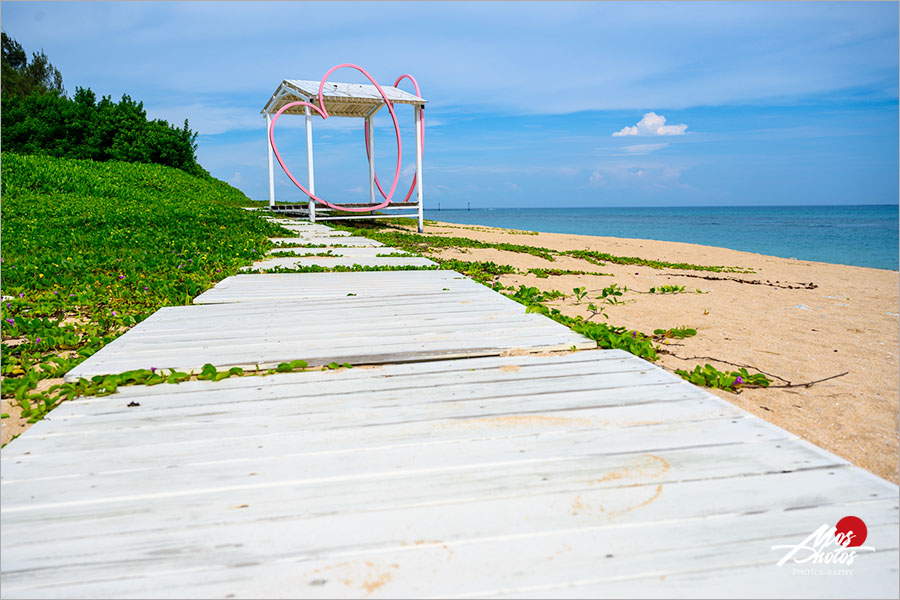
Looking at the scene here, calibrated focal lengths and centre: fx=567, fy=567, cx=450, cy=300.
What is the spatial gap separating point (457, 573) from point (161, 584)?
616 mm

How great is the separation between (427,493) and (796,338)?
387 cm

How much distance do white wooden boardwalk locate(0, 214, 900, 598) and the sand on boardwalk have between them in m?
0.85

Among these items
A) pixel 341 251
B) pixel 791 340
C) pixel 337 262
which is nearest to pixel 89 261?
pixel 337 262

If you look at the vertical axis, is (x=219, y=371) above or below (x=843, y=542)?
above

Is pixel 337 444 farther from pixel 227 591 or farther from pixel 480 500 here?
pixel 227 591

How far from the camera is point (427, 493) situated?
150 cm

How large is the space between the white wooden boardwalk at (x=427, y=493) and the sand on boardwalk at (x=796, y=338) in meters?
0.85

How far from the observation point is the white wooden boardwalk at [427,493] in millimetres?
1201

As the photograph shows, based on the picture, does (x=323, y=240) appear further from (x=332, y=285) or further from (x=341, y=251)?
(x=332, y=285)

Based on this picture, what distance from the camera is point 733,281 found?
26.7ft

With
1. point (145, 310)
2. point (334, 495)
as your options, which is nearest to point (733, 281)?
point (145, 310)

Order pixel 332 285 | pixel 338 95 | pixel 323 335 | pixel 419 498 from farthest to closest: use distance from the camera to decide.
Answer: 1. pixel 338 95
2. pixel 332 285
3. pixel 323 335
4. pixel 419 498

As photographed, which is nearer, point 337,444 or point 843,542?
point 843,542

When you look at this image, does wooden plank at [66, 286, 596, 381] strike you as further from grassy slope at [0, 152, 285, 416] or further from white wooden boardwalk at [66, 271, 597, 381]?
grassy slope at [0, 152, 285, 416]
